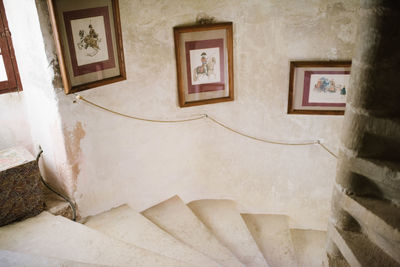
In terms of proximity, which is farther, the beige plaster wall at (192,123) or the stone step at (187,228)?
the stone step at (187,228)

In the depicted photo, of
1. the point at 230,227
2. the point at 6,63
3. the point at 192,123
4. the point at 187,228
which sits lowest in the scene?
the point at 230,227

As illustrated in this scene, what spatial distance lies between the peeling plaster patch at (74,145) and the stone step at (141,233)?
426 millimetres

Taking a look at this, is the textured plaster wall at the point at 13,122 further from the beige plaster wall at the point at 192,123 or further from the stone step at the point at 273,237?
the stone step at the point at 273,237

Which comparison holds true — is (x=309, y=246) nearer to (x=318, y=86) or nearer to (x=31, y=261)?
(x=318, y=86)

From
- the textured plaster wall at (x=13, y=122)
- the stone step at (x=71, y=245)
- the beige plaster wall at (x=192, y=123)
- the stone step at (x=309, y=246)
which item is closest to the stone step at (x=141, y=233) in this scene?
the beige plaster wall at (x=192, y=123)

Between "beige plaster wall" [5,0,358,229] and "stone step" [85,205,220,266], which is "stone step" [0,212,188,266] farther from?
"beige plaster wall" [5,0,358,229]

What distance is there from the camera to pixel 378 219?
1894 millimetres

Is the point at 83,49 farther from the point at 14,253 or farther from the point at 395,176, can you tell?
the point at 395,176

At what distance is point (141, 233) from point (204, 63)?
148 cm

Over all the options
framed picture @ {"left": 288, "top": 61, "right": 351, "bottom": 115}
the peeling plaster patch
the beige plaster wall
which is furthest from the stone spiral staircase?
framed picture @ {"left": 288, "top": 61, "right": 351, "bottom": 115}

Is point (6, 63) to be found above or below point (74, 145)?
above

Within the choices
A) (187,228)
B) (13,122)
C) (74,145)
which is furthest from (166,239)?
(13,122)

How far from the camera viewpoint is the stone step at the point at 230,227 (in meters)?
3.05

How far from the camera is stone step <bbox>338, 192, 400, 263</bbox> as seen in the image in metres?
1.80
